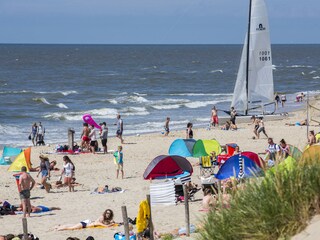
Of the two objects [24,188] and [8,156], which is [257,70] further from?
[24,188]

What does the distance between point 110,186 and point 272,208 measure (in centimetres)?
1308

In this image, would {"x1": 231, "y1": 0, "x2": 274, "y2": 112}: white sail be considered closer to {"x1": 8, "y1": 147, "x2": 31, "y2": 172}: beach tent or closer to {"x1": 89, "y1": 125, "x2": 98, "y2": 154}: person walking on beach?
{"x1": 89, "y1": 125, "x2": 98, "y2": 154}: person walking on beach

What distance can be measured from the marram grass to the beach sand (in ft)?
3.59

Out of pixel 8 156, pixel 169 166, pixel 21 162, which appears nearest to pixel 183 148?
pixel 169 166

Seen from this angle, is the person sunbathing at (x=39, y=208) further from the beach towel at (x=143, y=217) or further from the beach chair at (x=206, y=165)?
the beach towel at (x=143, y=217)

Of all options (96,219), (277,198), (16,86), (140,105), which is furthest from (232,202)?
(16,86)

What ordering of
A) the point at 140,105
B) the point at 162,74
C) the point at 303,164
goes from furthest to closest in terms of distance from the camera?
the point at 162,74 → the point at 140,105 → the point at 303,164

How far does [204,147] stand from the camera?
74.2ft

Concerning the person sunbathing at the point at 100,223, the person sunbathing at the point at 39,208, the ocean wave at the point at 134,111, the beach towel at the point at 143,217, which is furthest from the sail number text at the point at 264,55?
the beach towel at the point at 143,217

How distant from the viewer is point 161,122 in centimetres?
4081

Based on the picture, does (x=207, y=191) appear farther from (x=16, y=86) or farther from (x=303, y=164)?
(x=16, y=86)

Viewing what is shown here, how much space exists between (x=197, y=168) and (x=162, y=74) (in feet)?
231

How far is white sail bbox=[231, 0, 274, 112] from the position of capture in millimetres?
36188

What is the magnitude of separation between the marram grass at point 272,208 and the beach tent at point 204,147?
13.8 m
